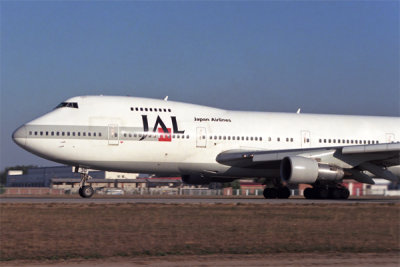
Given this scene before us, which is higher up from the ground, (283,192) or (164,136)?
(164,136)

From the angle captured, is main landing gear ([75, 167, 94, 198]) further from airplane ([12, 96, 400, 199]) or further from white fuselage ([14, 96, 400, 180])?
white fuselage ([14, 96, 400, 180])

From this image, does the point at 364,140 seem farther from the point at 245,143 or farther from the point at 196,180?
the point at 196,180

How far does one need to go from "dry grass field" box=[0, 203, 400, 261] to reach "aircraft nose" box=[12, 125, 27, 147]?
22.1 ft

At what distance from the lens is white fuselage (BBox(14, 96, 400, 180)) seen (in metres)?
31.1

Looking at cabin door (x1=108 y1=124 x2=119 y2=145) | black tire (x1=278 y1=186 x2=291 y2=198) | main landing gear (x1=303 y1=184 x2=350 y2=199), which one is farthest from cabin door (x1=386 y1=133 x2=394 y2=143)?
cabin door (x1=108 y1=124 x2=119 y2=145)

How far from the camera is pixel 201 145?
33.2 meters

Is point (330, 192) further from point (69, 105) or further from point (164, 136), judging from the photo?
point (69, 105)

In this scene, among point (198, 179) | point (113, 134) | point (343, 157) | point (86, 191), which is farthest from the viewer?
point (198, 179)

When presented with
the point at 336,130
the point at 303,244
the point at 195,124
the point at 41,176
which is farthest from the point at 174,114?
the point at 41,176

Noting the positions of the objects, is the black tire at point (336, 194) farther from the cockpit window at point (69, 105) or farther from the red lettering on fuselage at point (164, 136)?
the cockpit window at point (69, 105)

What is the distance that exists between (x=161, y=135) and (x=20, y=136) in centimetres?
693

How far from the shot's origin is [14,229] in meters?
16.9

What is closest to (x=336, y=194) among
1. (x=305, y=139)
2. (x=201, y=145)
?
(x=305, y=139)

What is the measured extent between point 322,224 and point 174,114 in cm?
1545
